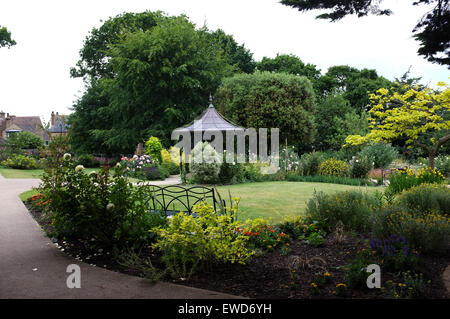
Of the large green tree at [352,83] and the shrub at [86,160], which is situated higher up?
the large green tree at [352,83]

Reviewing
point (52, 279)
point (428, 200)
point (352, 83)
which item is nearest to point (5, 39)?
point (52, 279)

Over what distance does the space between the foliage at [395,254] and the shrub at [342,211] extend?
3.68 feet

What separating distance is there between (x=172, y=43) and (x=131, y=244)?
16.8 metres

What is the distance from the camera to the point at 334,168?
13484 millimetres

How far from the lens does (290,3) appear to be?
4238 mm

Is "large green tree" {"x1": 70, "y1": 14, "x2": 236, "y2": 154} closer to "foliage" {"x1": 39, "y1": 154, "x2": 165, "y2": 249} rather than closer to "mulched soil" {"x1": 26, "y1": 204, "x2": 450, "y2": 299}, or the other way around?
"foliage" {"x1": 39, "y1": 154, "x2": 165, "y2": 249}

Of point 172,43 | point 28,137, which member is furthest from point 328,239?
point 28,137

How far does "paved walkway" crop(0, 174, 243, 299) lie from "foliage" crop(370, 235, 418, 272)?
1703 millimetres

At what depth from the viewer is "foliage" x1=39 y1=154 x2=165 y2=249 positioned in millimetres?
4383

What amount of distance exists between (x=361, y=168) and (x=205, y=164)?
5.80 meters

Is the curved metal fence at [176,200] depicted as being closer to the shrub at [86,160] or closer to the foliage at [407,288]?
the foliage at [407,288]

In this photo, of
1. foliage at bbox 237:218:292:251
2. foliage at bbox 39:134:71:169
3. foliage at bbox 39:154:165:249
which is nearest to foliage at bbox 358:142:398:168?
foliage at bbox 237:218:292:251

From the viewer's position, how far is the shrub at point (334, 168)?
523 inches

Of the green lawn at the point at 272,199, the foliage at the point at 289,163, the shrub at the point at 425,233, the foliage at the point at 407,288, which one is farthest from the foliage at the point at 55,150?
the foliage at the point at 289,163
